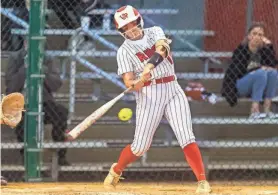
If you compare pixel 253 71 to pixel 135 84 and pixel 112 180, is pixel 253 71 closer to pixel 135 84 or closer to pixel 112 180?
pixel 112 180

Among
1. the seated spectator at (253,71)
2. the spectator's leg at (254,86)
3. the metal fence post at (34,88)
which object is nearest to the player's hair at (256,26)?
the seated spectator at (253,71)

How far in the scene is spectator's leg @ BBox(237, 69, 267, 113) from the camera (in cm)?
808

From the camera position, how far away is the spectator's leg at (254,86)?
26.5 feet

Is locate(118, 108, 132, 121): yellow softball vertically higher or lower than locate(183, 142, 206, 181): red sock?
higher

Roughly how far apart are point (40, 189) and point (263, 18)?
117 inches

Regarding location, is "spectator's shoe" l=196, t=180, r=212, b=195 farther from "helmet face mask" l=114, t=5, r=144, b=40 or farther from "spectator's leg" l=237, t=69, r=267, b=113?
Answer: "spectator's leg" l=237, t=69, r=267, b=113

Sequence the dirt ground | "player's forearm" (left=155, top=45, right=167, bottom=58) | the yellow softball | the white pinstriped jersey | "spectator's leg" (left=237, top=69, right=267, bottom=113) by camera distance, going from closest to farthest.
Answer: "player's forearm" (left=155, top=45, right=167, bottom=58) → the white pinstriped jersey → the dirt ground → the yellow softball → "spectator's leg" (left=237, top=69, right=267, bottom=113)

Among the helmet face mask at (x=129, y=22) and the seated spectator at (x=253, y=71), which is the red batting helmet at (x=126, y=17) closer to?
the helmet face mask at (x=129, y=22)

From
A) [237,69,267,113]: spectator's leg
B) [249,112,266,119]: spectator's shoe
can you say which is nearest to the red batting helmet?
[237,69,267,113]: spectator's leg

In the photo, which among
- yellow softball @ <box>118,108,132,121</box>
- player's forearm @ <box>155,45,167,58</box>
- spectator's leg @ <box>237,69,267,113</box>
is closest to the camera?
player's forearm @ <box>155,45,167,58</box>

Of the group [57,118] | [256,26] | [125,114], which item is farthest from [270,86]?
[57,118]

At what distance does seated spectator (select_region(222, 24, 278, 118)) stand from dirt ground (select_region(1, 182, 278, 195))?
34.9 inches

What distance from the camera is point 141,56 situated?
21.4 feet

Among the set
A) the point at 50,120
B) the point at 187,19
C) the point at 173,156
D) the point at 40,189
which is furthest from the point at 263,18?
the point at 40,189
